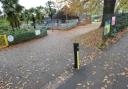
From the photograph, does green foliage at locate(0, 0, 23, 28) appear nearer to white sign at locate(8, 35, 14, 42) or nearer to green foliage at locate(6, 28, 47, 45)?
green foliage at locate(6, 28, 47, 45)

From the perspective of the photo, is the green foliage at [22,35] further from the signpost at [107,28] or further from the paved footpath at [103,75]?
the paved footpath at [103,75]

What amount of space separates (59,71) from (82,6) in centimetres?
1773

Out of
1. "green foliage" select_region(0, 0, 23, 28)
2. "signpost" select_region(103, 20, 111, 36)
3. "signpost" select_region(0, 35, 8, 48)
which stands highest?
"green foliage" select_region(0, 0, 23, 28)

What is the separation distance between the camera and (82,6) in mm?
25125

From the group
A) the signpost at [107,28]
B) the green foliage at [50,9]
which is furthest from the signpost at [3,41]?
the green foliage at [50,9]

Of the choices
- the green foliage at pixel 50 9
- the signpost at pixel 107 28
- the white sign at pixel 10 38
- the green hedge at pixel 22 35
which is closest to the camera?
the signpost at pixel 107 28

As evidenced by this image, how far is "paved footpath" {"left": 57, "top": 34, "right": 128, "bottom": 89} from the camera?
21.8ft

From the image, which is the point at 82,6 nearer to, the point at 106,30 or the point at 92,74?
the point at 106,30

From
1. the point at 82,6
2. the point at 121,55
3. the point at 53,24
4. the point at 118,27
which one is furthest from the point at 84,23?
the point at 121,55

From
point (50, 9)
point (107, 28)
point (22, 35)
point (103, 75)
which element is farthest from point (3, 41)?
point (50, 9)

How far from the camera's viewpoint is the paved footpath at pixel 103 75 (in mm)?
6635

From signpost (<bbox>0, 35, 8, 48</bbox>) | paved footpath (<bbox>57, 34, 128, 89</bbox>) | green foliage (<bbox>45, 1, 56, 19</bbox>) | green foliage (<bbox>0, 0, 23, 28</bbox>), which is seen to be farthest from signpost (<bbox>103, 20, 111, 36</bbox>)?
green foliage (<bbox>45, 1, 56, 19</bbox>)

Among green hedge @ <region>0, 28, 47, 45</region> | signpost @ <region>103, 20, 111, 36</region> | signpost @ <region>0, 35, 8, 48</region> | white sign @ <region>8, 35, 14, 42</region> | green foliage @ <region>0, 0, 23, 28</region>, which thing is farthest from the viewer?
green foliage @ <region>0, 0, 23, 28</region>

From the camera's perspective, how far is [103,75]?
7.52m
